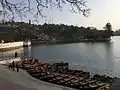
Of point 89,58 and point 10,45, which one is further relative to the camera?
point 10,45

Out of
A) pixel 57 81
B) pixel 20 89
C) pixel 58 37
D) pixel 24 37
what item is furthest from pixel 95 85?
pixel 58 37

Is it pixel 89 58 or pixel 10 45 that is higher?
pixel 10 45

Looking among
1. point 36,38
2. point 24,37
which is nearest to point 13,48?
point 24,37

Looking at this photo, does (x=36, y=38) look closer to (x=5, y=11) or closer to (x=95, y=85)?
(x=95, y=85)

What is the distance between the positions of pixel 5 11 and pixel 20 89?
1504 cm

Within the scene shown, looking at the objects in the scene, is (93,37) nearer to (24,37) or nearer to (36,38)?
(36,38)

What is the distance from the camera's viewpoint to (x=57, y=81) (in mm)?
24984

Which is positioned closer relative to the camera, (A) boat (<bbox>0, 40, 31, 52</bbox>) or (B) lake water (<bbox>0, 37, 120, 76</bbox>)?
(B) lake water (<bbox>0, 37, 120, 76</bbox>)

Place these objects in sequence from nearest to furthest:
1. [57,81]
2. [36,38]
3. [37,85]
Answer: [37,85] < [57,81] < [36,38]

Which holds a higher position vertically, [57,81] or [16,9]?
[16,9]

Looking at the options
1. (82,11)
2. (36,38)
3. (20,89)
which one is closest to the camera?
(82,11)

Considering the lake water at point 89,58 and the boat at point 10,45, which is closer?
the lake water at point 89,58

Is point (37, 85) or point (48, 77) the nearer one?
point (37, 85)

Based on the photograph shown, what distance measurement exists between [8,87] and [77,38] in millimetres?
178497
